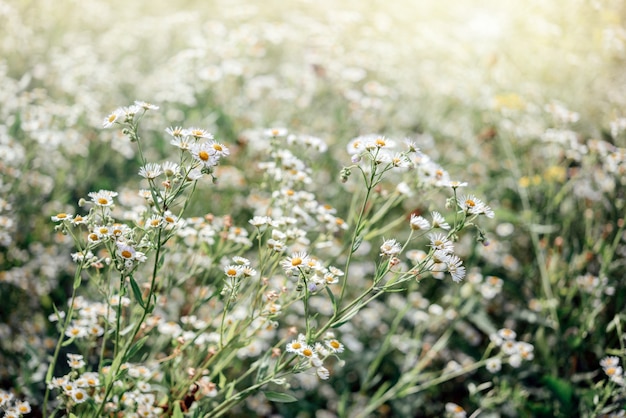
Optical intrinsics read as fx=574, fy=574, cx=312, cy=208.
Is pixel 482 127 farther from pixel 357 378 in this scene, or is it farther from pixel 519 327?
pixel 357 378

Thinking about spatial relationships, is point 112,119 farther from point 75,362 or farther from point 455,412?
point 455,412

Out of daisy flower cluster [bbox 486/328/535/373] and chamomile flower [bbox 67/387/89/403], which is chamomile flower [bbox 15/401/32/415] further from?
daisy flower cluster [bbox 486/328/535/373]

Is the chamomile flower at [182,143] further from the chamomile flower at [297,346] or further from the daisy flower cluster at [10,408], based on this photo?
the daisy flower cluster at [10,408]

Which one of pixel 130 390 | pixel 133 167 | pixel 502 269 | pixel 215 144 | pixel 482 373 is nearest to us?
pixel 215 144

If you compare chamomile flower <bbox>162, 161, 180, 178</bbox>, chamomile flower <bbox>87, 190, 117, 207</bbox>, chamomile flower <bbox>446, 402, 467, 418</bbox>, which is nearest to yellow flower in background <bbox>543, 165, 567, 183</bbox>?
chamomile flower <bbox>446, 402, 467, 418</bbox>

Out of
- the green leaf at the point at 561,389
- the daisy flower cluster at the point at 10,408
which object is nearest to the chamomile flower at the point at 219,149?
the daisy flower cluster at the point at 10,408

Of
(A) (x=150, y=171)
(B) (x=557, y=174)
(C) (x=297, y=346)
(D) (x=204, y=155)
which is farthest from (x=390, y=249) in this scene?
(B) (x=557, y=174)

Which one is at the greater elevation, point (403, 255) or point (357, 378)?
point (403, 255)

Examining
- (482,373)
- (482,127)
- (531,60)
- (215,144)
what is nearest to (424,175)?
(215,144)
